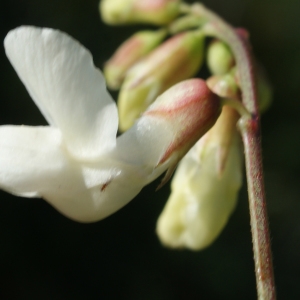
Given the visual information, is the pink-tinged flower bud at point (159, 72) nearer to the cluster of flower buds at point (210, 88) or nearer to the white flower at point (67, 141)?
the cluster of flower buds at point (210, 88)

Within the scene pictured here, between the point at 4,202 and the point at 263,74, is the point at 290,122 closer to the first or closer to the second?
the point at 4,202

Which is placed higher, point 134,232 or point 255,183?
point 255,183

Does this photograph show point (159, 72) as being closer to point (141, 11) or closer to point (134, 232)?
point (141, 11)

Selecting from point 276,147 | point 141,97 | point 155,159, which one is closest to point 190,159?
point 141,97

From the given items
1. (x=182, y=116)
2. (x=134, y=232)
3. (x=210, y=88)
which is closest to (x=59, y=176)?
(x=182, y=116)

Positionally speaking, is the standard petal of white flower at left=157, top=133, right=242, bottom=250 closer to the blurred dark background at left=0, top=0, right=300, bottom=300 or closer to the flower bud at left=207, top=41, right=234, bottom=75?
the flower bud at left=207, top=41, right=234, bottom=75

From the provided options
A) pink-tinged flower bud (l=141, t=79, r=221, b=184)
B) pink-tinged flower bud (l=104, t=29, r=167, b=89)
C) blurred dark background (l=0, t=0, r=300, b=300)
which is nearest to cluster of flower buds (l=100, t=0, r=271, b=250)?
pink-tinged flower bud (l=104, t=29, r=167, b=89)
